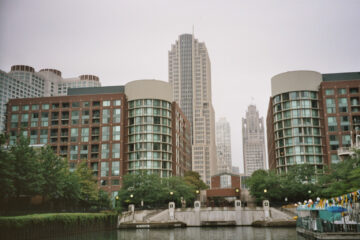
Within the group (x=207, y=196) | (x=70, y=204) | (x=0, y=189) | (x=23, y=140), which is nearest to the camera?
(x=0, y=189)

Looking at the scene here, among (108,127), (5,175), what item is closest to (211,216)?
(108,127)

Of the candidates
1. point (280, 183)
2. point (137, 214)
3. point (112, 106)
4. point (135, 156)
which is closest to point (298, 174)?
point (280, 183)

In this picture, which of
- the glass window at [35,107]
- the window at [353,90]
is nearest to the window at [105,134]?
the glass window at [35,107]

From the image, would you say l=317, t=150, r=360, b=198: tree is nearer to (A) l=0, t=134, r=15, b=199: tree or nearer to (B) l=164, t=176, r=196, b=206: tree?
(B) l=164, t=176, r=196, b=206: tree

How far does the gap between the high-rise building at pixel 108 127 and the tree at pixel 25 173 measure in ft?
197

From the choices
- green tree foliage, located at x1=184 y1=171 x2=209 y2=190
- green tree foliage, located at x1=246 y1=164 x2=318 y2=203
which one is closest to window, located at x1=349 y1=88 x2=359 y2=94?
green tree foliage, located at x1=246 y1=164 x2=318 y2=203

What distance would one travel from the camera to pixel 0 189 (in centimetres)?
4416

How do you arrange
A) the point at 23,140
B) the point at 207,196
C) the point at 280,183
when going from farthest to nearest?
the point at 207,196 → the point at 280,183 → the point at 23,140

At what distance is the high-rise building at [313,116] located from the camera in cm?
11225

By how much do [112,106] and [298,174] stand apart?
57.1 m

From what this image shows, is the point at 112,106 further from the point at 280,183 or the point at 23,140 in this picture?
the point at 23,140

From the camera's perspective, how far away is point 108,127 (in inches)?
4744

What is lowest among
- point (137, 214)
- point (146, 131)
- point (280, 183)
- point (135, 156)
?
point (137, 214)

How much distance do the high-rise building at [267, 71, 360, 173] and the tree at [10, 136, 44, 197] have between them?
255 ft
